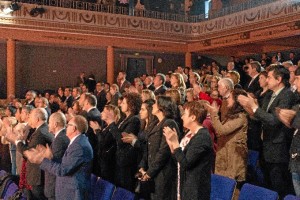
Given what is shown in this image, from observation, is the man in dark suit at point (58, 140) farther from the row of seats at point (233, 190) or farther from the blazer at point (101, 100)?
the blazer at point (101, 100)

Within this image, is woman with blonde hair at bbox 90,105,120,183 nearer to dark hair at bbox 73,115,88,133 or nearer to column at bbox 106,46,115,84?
dark hair at bbox 73,115,88,133

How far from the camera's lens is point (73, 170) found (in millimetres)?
3025

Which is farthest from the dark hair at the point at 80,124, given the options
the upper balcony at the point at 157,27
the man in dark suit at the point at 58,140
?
the upper balcony at the point at 157,27

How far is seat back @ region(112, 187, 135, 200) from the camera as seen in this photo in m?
2.88

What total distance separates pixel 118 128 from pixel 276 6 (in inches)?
323

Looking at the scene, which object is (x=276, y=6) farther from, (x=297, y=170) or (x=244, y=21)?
(x=297, y=170)

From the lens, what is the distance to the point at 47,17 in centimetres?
1188

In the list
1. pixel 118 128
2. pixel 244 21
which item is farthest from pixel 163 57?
pixel 118 128

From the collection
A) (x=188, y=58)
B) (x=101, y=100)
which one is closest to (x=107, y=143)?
(x=101, y=100)

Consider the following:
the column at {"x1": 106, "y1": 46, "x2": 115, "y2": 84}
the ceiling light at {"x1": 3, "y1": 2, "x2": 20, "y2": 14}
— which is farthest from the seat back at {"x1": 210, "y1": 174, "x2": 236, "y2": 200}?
the column at {"x1": 106, "y1": 46, "x2": 115, "y2": 84}

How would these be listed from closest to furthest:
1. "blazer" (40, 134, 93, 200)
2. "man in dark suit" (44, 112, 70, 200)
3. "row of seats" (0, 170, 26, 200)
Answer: "blazer" (40, 134, 93, 200), "man in dark suit" (44, 112, 70, 200), "row of seats" (0, 170, 26, 200)

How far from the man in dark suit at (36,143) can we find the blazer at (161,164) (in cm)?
111

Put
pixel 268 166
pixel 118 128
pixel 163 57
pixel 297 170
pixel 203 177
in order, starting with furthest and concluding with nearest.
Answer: pixel 163 57, pixel 118 128, pixel 268 166, pixel 297 170, pixel 203 177

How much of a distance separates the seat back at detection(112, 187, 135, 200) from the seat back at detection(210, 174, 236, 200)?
59 cm
